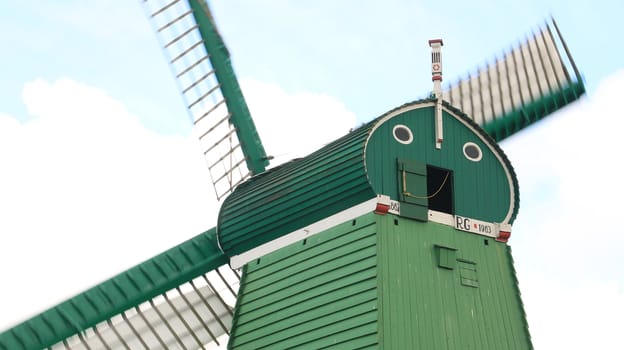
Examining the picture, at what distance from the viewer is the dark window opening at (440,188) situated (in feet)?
49.5

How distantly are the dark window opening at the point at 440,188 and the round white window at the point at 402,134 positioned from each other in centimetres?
47

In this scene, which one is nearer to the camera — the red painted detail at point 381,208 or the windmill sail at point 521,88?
the red painted detail at point 381,208

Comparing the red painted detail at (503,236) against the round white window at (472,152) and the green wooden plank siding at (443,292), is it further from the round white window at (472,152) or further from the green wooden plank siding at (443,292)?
the round white window at (472,152)

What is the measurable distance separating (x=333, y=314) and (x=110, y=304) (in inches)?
160

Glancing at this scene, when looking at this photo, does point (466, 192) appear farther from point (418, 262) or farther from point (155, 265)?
point (155, 265)

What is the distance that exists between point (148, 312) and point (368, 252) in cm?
436

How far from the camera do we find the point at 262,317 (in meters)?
15.1

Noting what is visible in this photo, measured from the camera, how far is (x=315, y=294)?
14242mm

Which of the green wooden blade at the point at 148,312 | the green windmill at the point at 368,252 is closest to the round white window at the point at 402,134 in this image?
the green windmill at the point at 368,252

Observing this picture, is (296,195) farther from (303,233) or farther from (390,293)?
(390,293)

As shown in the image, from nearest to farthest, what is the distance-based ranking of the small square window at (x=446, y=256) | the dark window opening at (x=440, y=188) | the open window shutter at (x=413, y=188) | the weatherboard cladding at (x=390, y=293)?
the weatherboard cladding at (x=390, y=293), the small square window at (x=446, y=256), the open window shutter at (x=413, y=188), the dark window opening at (x=440, y=188)

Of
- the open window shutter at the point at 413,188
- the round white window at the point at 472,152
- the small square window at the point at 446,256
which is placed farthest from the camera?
the round white window at the point at 472,152

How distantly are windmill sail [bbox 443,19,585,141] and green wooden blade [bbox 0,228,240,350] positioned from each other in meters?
4.81

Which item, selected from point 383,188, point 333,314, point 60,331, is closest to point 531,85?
point 383,188
